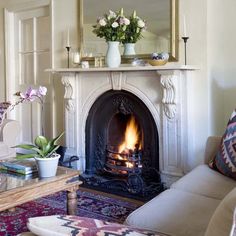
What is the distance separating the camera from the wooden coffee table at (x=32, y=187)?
198 centimetres

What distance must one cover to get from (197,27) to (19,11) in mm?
2620

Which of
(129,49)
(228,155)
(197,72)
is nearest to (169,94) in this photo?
(197,72)

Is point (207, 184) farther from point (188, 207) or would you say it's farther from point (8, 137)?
point (8, 137)

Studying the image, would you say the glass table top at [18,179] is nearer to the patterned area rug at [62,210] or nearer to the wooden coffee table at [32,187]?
the wooden coffee table at [32,187]

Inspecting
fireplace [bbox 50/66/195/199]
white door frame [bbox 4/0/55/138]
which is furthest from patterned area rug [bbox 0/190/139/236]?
white door frame [bbox 4/0/55/138]

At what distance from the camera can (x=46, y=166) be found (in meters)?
2.23

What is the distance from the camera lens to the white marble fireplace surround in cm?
331

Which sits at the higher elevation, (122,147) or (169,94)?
(169,94)

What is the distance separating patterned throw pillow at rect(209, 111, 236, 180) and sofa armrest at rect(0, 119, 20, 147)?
2293 mm

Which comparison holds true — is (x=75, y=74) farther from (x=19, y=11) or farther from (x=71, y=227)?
(x=71, y=227)

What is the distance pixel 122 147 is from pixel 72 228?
2.88 m

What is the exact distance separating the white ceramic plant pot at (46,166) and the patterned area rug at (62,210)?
591 millimetres

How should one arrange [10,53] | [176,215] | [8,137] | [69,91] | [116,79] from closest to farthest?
[176,215]
[116,79]
[8,137]
[69,91]
[10,53]

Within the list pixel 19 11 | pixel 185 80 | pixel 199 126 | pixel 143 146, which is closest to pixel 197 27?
pixel 185 80
